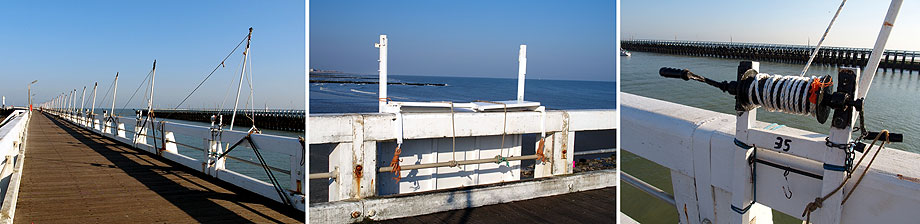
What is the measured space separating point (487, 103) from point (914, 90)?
1957 cm

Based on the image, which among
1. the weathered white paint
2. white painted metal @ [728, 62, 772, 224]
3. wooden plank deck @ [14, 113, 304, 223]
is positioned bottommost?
wooden plank deck @ [14, 113, 304, 223]

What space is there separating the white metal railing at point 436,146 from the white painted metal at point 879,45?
2.27 meters

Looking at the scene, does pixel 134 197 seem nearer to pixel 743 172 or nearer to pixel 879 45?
pixel 743 172

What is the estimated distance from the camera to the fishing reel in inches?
51.4

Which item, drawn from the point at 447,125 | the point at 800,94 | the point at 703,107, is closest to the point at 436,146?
the point at 447,125

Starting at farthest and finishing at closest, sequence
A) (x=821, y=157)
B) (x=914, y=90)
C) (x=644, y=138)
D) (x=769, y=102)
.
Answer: (x=914, y=90) → (x=644, y=138) → (x=769, y=102) → (x=821, y=157)

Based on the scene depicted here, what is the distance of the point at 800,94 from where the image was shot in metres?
1.43

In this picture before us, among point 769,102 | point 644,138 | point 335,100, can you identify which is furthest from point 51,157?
point 335,100

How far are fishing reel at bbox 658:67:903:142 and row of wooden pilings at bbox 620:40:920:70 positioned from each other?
19553mm

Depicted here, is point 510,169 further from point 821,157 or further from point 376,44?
point 821,157

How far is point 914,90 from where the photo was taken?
55.7ft

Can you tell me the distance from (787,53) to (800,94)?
118 feet

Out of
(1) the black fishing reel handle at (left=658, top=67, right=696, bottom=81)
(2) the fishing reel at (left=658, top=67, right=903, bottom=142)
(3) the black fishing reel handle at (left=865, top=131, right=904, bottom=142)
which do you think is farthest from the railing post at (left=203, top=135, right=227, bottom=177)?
(3) the black fishing reel handle at (left=865, top=131, right=904, bottom=142)

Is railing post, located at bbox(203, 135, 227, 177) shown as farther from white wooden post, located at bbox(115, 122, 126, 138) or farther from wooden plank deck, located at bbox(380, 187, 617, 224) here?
white wooden post, located at bbox(115, 122, 126, 138)
